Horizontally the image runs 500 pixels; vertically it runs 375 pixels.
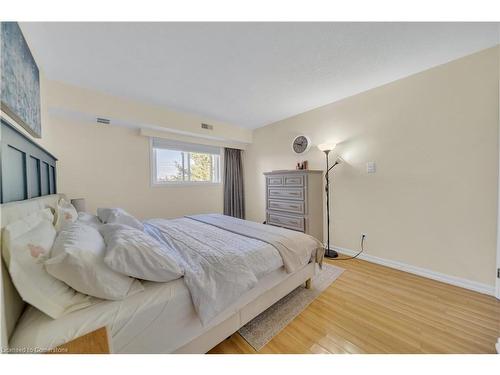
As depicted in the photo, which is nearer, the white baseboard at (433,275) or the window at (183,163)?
the white baseboard at (433,275)

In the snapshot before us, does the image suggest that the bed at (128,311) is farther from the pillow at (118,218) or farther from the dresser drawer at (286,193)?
Result: the dresser drawer at (286,193)

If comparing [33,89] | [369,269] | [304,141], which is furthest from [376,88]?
[33,89]

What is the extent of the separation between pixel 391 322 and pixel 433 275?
1.17 meters

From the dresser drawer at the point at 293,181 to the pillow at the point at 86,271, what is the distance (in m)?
2.52

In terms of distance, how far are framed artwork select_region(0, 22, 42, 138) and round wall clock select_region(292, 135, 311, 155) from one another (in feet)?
10.8

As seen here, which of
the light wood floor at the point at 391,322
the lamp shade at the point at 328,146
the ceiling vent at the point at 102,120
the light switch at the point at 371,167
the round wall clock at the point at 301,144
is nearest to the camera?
the light wood floor at the point at 391,322

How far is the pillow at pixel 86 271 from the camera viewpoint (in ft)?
2.64

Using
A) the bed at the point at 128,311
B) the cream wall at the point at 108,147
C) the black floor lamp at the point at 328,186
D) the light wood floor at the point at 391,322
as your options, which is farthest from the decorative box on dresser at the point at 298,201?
the cream wall at the point at 108,147

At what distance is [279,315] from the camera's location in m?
1.57

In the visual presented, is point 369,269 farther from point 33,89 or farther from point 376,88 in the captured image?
point 33,89

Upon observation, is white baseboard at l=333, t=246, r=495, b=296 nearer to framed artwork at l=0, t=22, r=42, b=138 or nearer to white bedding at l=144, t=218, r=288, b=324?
white bedding at l=144, t=218, r=288, b=324

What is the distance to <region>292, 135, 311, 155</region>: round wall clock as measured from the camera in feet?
10.7

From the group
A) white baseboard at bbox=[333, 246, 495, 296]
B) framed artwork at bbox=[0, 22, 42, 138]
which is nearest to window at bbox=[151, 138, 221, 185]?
framed artwork at bbox=[0, 22, 42, 138]

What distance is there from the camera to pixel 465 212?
1.93m
